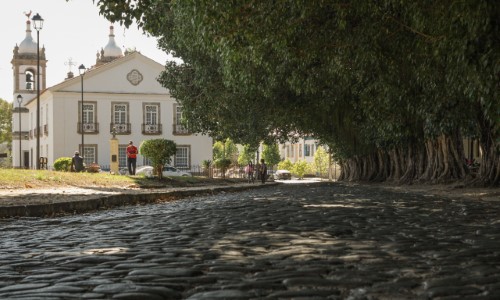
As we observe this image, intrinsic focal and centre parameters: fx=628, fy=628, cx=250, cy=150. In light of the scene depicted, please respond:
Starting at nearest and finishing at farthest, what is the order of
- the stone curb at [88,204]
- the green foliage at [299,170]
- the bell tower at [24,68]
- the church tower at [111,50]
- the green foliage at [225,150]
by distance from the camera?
the stone curb at [88,204] → the bell tower at [24,68] → the green foliage at [299,170] → the church tower at [111,50] → the green foliage at [225,150]

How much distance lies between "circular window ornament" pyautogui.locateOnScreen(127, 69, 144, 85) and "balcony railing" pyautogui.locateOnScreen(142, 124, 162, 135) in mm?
3803

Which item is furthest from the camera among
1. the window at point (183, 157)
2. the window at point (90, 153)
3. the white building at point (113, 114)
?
the window at point (183, 157)

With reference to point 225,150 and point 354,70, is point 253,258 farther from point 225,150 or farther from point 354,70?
point 225,150

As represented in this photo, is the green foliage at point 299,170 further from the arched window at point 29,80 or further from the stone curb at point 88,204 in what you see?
the stone curb at point 88,204

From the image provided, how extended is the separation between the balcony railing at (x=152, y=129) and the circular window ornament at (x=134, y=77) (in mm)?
3803

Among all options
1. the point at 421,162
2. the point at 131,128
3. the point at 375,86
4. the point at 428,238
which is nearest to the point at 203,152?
the point at 131,128

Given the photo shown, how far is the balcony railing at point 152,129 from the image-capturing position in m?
54.2

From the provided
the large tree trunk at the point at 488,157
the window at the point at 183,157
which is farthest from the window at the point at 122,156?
the large tree trunk at the point at 488,157

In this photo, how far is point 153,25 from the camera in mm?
13742

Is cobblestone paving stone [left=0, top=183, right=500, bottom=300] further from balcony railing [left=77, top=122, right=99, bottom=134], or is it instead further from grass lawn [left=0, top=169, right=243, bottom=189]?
balcony railing [left=77, top=122, right=99, bottom=134]

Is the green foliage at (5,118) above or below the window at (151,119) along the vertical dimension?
above

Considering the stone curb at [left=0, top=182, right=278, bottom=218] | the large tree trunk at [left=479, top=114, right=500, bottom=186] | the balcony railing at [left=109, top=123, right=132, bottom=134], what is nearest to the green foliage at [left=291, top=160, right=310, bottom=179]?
the balcony railing at [left=109, top=123, right=132, bottom=134]

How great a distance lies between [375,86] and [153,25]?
648 centimetres

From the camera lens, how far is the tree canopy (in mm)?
10859
